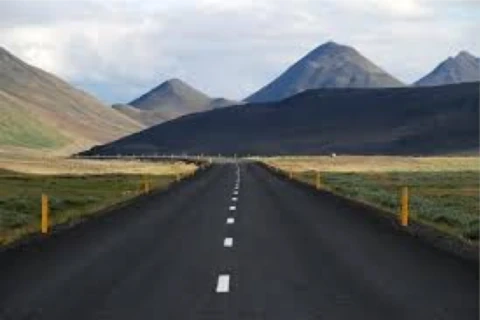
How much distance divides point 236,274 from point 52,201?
1337 inches

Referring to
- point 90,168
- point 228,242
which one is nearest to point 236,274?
point 228,242

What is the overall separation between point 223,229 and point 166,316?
14.5 metres

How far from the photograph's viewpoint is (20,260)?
19094mm

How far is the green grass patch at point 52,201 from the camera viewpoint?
33.9 m

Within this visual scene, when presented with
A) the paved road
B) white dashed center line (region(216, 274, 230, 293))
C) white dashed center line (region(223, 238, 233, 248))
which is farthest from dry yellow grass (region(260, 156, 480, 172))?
white dashed center line (region(216, 274, 230, 293))

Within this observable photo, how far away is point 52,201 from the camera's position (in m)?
49.3

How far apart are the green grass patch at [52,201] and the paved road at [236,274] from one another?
4.83 meters

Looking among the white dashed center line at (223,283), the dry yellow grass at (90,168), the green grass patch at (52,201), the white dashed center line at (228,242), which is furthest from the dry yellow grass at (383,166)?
the white dashed center line at (223,283)

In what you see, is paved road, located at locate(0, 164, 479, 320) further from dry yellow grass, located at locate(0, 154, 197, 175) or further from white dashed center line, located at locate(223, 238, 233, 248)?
dry yellow grass, located at locate(0, 154, 197, 175)

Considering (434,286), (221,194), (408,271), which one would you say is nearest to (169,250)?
(408,271)

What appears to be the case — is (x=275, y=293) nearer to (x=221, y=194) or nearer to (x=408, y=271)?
(x=408, y=271)

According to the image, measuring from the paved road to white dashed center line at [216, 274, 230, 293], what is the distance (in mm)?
15

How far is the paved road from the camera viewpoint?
1280 cm

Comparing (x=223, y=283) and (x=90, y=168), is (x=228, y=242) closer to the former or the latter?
(x=223, y=283)
